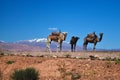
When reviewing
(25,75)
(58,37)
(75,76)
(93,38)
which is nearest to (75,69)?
(75,76)

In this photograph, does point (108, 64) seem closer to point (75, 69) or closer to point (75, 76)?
point (75, 69)

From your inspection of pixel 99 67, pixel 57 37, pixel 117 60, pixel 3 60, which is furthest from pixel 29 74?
pixel 57 37

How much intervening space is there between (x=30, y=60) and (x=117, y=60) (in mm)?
7029

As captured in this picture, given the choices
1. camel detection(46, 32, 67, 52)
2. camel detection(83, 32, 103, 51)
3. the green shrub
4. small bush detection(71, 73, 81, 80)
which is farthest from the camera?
camel detection(83, 32, 103, 51)

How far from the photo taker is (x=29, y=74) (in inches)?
917

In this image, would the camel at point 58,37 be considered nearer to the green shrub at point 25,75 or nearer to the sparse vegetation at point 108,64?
the sparse vegetation at point 108,64

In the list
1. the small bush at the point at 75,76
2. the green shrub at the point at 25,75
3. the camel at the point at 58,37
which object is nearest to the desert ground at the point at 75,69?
the small bush at the point at 75,76

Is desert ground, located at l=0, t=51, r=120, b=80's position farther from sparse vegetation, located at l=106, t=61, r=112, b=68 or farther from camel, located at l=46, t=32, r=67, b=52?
camel, located at l=46, t=32, r=67, b=52

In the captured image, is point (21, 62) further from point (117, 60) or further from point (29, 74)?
point (117, 60)

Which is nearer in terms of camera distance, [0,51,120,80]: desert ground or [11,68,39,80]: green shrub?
[0,51,120,80]: desert ground

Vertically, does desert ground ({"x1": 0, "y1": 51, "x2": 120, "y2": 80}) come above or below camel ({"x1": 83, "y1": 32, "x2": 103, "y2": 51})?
below

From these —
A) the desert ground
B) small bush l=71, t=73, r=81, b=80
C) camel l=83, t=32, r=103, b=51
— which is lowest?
small bush l=71, t=73, r=81, b=80

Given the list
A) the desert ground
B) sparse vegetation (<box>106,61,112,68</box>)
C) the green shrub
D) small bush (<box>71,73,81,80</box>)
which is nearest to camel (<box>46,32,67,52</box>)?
the desert ground

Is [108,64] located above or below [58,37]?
below
